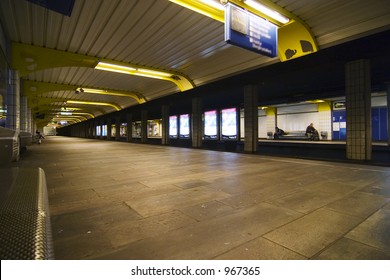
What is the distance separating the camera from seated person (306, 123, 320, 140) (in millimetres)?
17291

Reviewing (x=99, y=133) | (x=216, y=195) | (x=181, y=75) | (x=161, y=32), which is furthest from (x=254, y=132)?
(x=99, y=133)

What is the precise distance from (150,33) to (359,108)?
7.78 metres

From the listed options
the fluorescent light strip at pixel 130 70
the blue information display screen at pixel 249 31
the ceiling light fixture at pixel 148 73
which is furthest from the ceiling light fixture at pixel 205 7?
the fluorescent light strip at pixel 130 70

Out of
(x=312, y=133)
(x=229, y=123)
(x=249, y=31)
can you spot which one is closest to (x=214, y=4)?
(x=249, y=31)

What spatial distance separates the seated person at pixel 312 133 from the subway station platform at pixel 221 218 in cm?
1431

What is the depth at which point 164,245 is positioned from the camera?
1.93 m

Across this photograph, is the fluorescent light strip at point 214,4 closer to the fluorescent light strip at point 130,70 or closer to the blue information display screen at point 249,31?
the blue information display screen at point 249,31

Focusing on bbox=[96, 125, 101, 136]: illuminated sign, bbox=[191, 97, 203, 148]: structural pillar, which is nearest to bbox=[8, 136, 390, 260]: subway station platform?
bbox=[191, 97, 203, 148]: structural pillar

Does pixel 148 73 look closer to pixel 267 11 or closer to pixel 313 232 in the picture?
pixel 267 11

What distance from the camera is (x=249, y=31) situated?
5.72 metres

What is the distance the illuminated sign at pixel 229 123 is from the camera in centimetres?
1474

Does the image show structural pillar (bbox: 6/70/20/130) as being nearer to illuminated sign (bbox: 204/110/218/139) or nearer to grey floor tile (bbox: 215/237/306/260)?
grey floor tile (bbox: 215/237/306/260)

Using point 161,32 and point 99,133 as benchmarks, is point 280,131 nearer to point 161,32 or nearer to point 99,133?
point 161,32
